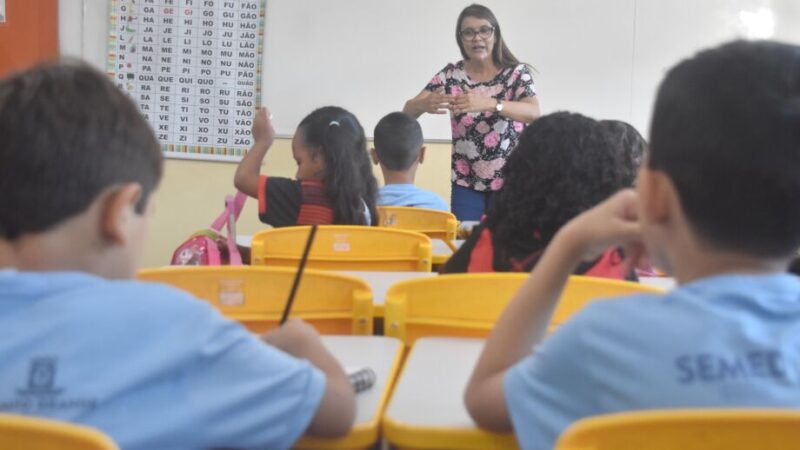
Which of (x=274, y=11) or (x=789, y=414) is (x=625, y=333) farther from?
(x=274, y=11)

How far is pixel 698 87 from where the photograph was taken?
0.90 metres

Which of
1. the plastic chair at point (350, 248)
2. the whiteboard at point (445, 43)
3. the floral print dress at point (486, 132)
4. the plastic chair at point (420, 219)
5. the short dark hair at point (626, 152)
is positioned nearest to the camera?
the short dark hair at point (626, 152)

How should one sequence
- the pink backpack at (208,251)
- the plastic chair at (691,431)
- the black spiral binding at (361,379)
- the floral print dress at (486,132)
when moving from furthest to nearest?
the floral print dress at (486,132)
the pink backpack at (208,251)
the black spiral binding at (361,379)
the plastic chair at (691,431)

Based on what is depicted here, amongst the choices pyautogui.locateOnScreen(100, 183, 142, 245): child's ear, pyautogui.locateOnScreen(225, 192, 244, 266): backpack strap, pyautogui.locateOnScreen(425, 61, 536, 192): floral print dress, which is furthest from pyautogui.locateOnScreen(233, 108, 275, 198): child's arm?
pyautogui.locateOnScreen(100, 183, 142, 245): child's ear

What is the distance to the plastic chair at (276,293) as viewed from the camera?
1.61 metres

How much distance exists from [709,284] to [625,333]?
0.35 feet

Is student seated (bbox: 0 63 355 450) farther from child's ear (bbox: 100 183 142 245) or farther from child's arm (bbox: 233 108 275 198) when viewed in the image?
child's arm (bbox: 233 108 275 198)

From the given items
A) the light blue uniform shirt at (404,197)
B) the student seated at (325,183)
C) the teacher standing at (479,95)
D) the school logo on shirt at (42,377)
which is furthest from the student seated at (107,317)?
the teacher standing at (479,95)

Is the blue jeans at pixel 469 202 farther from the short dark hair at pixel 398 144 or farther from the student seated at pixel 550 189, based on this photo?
the student seated at pixel 550 189

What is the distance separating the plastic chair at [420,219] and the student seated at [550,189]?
1274 mm

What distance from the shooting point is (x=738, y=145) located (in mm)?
867

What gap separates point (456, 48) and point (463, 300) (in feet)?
12.3

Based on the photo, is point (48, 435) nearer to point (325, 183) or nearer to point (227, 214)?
point (227, 214)

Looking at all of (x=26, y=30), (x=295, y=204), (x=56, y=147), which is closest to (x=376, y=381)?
(x=56, y=147)
